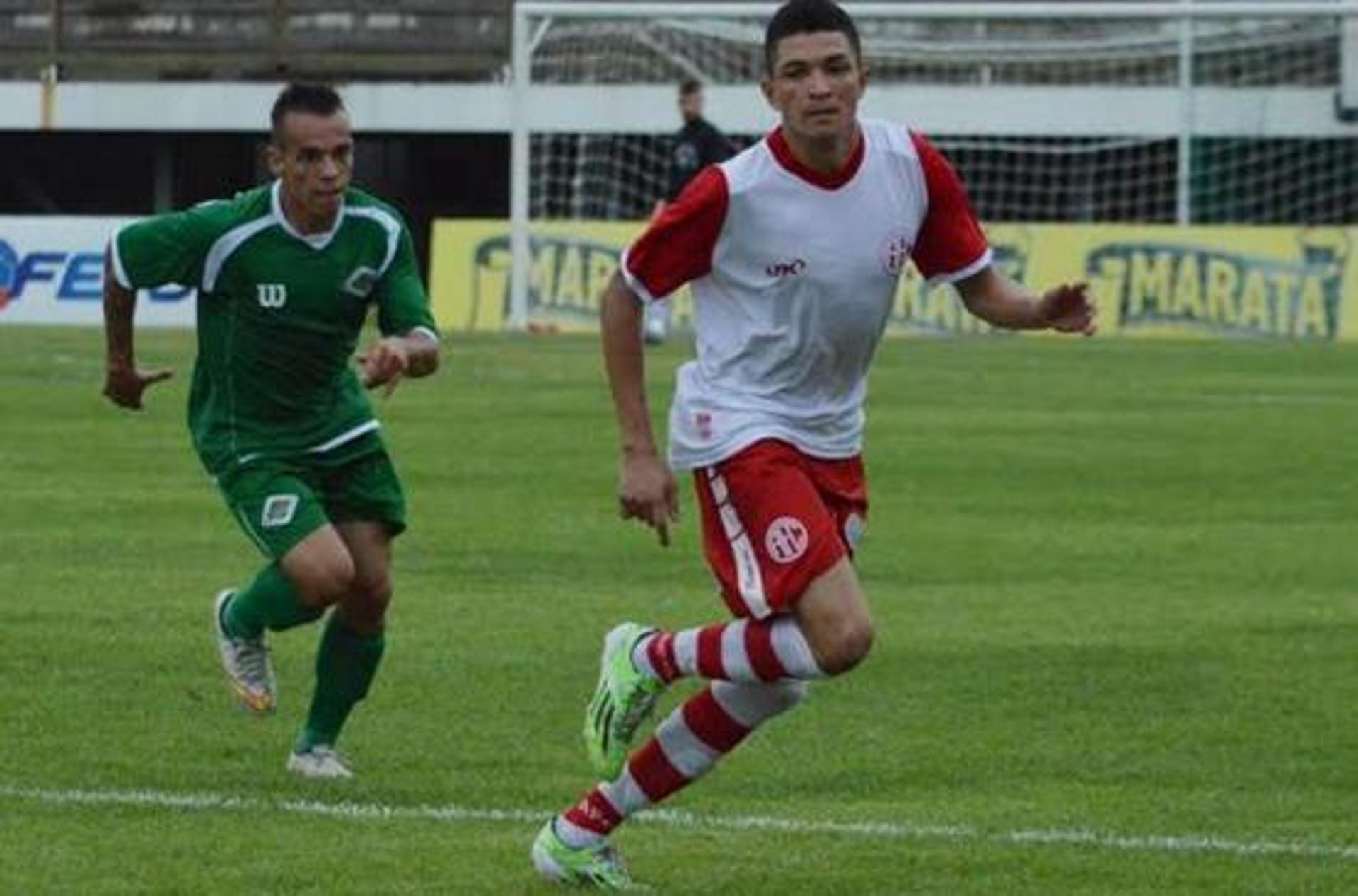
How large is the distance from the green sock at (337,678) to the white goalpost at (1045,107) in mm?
29847

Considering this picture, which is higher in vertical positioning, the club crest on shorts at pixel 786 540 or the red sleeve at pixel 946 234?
the red sleeve at pixel 946 234

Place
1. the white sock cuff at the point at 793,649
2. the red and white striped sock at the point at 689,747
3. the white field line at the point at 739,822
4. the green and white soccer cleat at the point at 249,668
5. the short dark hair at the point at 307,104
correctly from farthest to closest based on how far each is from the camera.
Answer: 1. the green and white soccer cleat at the point at 249,668
2. the short dark hair at the point at 307,104
3. the white field line at the point at 739,822
4. the red and white striped sock at the point at 689,747
5. the white sock cuff at the point at 793,649

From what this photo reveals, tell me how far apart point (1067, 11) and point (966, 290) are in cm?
2651

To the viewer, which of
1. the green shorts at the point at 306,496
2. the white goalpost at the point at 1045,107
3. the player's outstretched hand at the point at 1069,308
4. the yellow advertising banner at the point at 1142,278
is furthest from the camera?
the white goalpost at the point at 1045,107

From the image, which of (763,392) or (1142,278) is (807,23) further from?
(1142,278)

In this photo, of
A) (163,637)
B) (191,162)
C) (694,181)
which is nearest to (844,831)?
(694,181)

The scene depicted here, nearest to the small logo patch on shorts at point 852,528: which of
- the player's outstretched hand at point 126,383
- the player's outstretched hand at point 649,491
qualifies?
the player's outstretched hand at point 649,491

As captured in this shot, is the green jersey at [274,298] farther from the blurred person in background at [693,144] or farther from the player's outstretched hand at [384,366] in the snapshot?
the blurred person in background at [693,144]

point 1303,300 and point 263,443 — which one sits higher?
point 263,443

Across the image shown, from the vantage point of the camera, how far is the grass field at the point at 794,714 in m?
9.03

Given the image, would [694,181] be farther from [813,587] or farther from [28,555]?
[28,555]

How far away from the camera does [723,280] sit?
8.69 m

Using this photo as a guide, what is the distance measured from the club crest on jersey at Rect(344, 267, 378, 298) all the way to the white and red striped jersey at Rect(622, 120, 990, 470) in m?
1.90

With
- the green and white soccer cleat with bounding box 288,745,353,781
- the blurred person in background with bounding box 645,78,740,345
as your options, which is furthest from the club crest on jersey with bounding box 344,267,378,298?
the blurred person in background with bounding box 645,78,740,345
